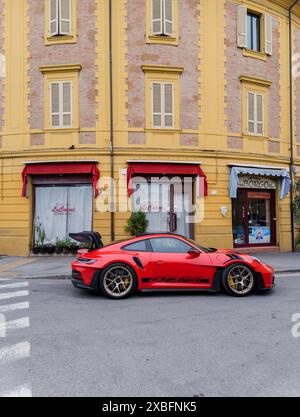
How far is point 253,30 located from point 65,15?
8448mm

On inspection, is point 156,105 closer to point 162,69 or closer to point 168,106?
point 168,106

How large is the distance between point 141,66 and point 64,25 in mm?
3510

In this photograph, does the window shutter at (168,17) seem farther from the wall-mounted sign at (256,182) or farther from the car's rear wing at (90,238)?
the car's rear wing at (90,238)

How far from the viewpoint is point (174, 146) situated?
14508 millimetres

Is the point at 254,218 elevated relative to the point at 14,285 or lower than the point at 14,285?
elevated

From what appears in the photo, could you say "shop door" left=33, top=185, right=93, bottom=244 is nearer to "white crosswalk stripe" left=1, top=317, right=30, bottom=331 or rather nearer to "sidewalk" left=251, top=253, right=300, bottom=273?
"sidewalk" left=251, top=253, right=300, bottom=273


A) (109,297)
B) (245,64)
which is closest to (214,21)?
(245,64)

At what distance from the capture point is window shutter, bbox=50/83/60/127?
14.4 metres

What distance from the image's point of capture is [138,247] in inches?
303

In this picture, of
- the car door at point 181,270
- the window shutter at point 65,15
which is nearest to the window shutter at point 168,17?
the window shutter at point 65,15

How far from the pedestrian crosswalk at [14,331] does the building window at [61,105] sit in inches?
309

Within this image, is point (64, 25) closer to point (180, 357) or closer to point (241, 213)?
point (241, 213)

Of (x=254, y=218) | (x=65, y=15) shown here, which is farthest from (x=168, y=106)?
(x=254, y=218)

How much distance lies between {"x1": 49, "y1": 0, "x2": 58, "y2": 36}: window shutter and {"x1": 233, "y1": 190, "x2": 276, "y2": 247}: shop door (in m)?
10.2
